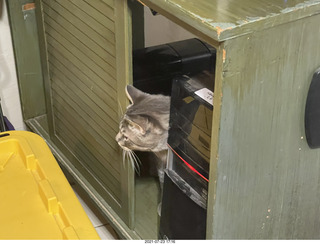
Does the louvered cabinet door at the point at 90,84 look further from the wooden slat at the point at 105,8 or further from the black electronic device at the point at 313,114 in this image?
the black electronic device at the point at 313,114

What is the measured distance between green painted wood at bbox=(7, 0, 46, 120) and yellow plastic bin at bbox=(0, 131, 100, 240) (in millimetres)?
587

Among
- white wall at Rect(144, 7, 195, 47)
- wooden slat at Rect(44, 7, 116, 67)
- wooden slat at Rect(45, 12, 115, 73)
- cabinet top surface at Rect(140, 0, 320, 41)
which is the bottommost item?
white wall at Rect(144, 7, 195, 47)

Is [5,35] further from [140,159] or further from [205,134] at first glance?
[205,134]

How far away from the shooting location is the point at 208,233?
4.76 feet

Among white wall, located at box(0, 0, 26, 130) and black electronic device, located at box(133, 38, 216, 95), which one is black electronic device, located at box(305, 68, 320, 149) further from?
white wall, located at box(0, 0, 26, 130)

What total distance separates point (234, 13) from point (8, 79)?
4.92 feet

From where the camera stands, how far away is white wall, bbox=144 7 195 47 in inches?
103

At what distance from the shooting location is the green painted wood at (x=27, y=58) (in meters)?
2.32

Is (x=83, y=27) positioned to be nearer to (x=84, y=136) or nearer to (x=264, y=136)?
(x=84, y=136)

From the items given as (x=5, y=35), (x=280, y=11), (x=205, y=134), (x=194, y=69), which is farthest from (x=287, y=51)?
(x=5, y=35)

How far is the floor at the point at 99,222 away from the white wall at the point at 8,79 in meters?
0.49

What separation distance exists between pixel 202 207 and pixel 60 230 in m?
0.42

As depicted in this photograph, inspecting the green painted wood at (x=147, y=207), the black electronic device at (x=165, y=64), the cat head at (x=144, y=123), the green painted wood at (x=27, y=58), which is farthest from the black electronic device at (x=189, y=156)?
the green painted wood at (x=27, y=58)

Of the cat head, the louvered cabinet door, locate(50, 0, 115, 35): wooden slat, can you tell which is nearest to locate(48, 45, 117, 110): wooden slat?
the louvered cabinet door
